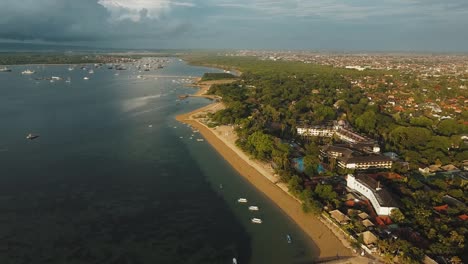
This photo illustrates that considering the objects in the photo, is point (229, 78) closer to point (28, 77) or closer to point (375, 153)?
point (28, 77)

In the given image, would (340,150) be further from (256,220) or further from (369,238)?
(369,238)

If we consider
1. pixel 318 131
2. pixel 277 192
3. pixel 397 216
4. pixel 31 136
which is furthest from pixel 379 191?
pixel 31 136

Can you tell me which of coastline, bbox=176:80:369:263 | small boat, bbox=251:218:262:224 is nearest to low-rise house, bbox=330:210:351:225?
coastline, bbox=176:80:369:263

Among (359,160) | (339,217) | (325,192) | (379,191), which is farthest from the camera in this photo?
(359,160)

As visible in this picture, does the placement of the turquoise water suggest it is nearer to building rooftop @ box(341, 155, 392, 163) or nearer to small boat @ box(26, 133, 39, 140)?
small boat @ box(26, 133, 39, 140)

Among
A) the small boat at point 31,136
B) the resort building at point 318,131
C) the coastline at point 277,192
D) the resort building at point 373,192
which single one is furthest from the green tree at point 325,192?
the small boat at point 31,136

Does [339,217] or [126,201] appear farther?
[126,201]

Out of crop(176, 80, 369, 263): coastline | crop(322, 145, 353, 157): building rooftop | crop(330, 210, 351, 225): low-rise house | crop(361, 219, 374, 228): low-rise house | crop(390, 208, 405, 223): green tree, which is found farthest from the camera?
crop(322, 145, 353, 157): building rooftop

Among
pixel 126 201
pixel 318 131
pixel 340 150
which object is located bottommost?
pixel 126 201
